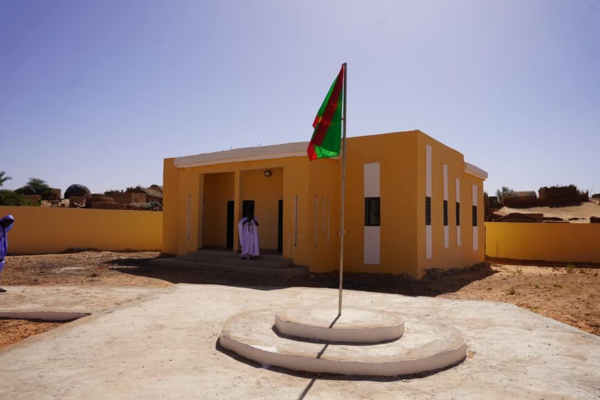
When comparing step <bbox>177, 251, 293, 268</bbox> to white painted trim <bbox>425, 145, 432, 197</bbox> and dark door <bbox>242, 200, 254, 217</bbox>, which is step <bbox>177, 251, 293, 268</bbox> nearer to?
dark door <bbox>242, 200, 254, 217</bbox>

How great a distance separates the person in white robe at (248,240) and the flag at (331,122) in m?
7.72

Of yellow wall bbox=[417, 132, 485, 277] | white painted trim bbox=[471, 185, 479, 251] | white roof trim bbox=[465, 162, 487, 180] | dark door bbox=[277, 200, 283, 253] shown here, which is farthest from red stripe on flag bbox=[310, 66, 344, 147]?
white painted trim bbox=[471, 185, 479, 251]

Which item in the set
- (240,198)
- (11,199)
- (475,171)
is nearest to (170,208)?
(240,198)

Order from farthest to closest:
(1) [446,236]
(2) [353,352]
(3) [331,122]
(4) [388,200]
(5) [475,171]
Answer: (5) [475,171]
(1) [446,236]
(4) [388,200]
(3) [331,122]
(2) [353,352]

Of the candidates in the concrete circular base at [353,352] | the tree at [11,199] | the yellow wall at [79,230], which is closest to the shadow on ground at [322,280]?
the concrete circular base at [353,352]

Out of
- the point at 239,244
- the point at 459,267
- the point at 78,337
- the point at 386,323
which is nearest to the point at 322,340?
the point at 386,323

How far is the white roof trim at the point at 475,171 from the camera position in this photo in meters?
17.6

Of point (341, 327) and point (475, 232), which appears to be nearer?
point (341, 327)

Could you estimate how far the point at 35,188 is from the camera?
4203 centimetres

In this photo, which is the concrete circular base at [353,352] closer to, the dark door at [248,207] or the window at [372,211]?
the window at [372,211]

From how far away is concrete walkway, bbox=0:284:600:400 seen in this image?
13.4 ft

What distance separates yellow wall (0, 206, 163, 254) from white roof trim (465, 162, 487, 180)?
48.4ft

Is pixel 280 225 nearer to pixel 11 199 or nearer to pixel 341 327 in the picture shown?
pixel 341 327

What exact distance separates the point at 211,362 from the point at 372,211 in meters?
9.44
